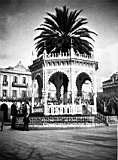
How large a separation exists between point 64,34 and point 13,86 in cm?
2840

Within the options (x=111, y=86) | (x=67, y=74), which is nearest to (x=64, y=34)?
(x=67, y=74)

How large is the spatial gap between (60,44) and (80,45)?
213cm

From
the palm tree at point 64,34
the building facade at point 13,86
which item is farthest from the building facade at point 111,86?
the palm tree at point 64,34

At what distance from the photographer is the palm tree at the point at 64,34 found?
2214 cm

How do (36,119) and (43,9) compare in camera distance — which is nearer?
(43,9)

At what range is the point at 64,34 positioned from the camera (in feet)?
74.4

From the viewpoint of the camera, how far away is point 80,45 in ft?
73.5

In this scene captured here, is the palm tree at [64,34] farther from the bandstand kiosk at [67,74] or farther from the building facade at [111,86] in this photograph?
the building facade at [111,86]

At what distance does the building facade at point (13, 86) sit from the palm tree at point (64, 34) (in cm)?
2530

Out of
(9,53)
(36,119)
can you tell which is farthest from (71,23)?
(9,53)

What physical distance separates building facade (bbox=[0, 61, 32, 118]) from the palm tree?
83.0ft

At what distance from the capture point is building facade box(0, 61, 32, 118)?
45750 mm

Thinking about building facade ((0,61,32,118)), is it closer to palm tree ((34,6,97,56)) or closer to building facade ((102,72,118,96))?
building facade ((102,72,118,96))

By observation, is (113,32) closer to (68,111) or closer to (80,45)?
(68,111)
